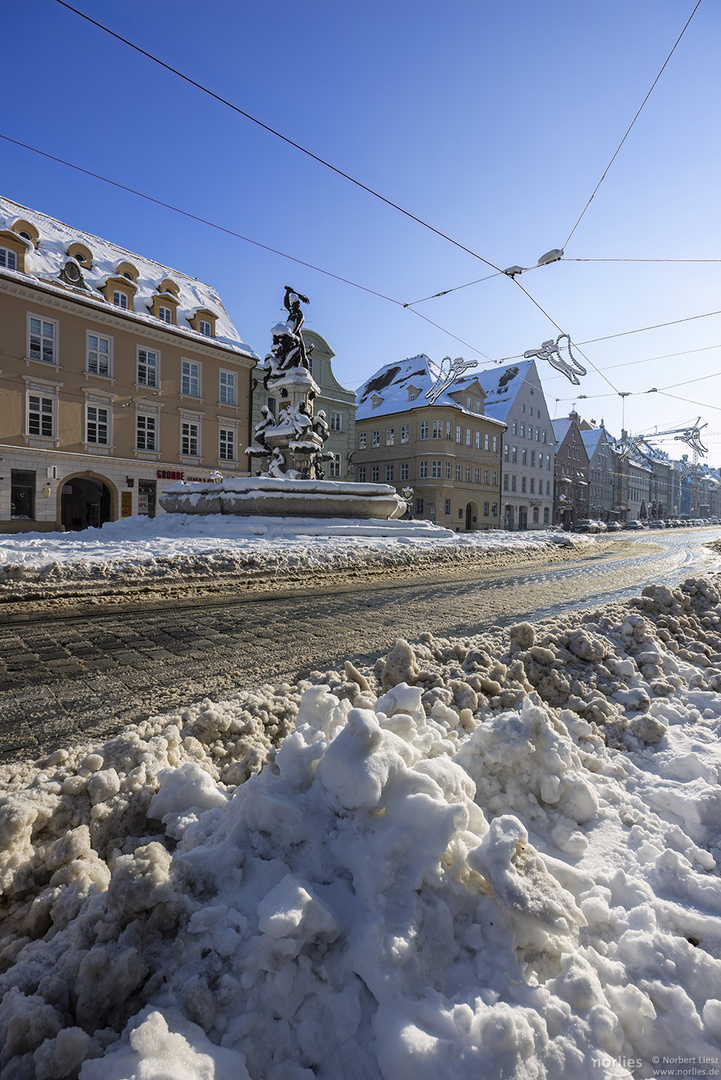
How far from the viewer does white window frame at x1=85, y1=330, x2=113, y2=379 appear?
23891 millimetres

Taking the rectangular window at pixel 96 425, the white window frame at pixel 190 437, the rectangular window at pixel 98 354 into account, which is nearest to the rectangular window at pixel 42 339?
the rectangular window at pixel 98 354

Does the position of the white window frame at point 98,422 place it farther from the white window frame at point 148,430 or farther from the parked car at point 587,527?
the parked car at point 587,527

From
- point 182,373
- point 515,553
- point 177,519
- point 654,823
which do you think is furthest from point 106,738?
point 182,373

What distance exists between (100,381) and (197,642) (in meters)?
24.1

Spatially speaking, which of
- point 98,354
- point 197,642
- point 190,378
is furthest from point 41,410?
point 197,642

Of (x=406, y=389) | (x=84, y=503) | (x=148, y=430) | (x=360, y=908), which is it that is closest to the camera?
(x=360, y=908)

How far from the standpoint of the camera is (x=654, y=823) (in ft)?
6.73

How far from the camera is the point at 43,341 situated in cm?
2250

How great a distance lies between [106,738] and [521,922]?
2.11 meters

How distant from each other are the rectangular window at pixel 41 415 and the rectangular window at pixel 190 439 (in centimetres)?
632

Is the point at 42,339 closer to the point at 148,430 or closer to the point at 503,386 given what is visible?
the point at 148,430

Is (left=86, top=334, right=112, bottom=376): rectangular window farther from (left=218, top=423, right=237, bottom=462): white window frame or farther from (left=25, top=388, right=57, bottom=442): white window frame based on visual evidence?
(left=218, top=423, right=237, bottom=462): white window frame

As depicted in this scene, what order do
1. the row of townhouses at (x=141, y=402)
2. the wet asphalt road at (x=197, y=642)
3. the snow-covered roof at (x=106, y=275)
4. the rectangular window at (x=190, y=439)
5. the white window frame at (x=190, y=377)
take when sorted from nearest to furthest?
1. the wet asphalt road at (x=197, y=642)
2. the row of townhouses at (x=141, y=402)
3. the snow-covered roof at (x=106, y=275)
4. the white window frame at (x=190, y=377)
5. the rectangular window at (x=190, y=439)

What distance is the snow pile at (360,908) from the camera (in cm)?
121
